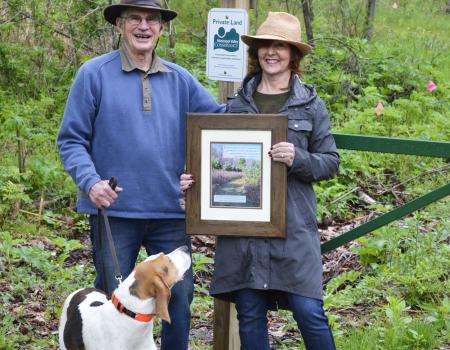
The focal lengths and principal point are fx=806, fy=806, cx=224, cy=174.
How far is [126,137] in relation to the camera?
440 cm

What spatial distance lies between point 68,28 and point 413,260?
253 inches

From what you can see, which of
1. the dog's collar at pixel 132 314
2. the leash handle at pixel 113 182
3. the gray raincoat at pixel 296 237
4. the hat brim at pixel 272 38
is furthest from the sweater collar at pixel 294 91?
the dog's collar at pixel 132 314

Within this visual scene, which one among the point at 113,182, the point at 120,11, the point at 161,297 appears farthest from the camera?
the point at 120,11

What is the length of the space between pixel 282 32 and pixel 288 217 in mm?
981

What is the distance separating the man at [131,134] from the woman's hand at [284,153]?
65cm

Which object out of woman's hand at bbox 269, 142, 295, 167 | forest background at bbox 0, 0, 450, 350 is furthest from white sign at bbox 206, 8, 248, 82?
forest background at bbox 0, 0, 450, 350

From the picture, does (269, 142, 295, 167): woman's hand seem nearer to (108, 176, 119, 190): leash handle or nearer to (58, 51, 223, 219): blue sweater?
(58, 51, 223, 219): blue sweater

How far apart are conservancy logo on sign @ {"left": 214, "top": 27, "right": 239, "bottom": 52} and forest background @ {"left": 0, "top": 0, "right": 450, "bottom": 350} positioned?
202 cm

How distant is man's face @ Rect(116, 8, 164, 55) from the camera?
4402 millimetres

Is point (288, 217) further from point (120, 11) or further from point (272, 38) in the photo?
point (120, 11)

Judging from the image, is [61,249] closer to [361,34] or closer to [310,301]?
[310,301]

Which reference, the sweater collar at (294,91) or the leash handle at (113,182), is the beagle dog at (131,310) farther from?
the sweater collar at (294,91)

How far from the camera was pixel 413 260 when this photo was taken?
631 centimetres

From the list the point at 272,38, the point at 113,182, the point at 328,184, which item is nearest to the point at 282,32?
the point at 272,38
